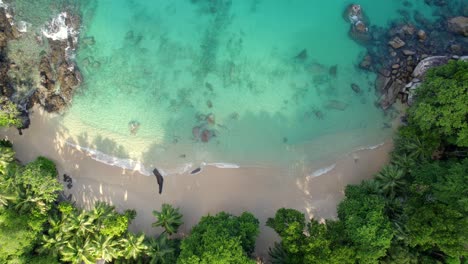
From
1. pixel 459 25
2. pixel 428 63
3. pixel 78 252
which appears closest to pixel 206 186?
pixel 78 252

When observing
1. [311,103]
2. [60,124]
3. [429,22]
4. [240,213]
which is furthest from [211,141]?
[429,22]

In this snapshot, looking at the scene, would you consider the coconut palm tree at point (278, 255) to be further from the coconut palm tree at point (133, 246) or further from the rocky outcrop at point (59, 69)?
the rocky outcrop at point (59, 69)

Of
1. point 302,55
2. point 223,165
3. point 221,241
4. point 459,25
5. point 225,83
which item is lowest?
point 221,241

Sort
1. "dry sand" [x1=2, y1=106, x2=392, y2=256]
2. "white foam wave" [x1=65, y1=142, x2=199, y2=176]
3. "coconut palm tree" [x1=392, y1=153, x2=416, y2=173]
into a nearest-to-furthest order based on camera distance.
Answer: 1. "coconut palm tree" [x1=392, y1=153, x2=416, y2=173]
2. "dry sand" [x1=2, y1=106, x2=392, y2=256]
3. "white foam wave" [x1=65, y1=142, x2=199, y2=176]

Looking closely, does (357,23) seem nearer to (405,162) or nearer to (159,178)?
(405,162)

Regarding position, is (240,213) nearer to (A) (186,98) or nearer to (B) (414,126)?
(A) (186,98)

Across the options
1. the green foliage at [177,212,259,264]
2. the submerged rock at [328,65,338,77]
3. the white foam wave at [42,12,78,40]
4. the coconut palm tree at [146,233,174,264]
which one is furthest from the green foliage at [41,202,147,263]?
the submerged rock at [328,65,338,77]

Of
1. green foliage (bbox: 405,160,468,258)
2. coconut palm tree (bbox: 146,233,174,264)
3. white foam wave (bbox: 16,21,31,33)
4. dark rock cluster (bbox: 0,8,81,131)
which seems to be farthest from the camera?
white foam wave (bbox: 16,21,31,33)

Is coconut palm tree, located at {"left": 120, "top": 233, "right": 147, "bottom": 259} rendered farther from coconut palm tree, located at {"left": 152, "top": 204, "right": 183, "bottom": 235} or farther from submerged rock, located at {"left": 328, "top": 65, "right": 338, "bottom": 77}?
submerged rock, located at {"left": 328, "top": 65, "right": 338, "bottom": 77}
